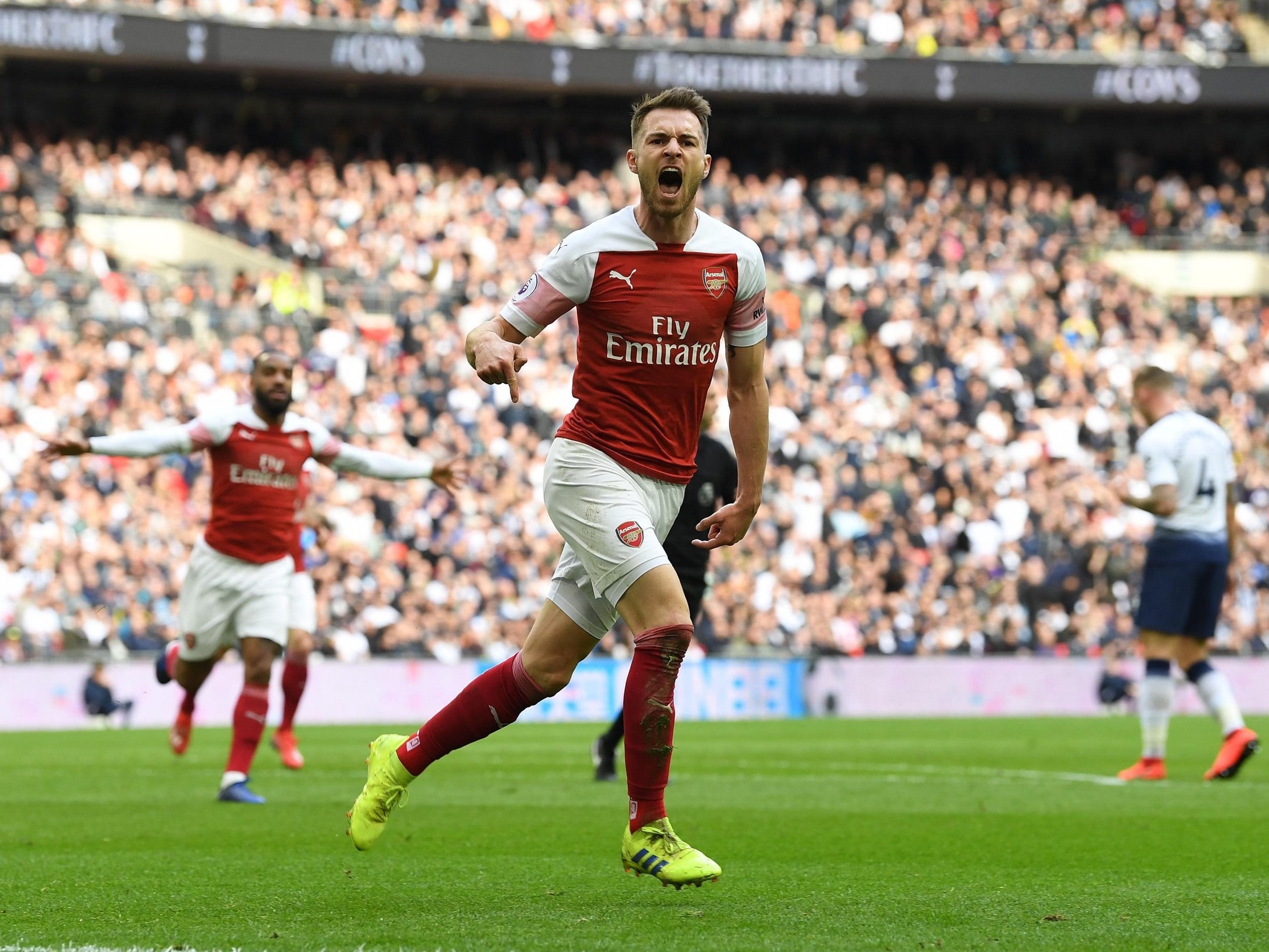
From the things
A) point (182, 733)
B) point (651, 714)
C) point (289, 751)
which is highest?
point (651, 714)

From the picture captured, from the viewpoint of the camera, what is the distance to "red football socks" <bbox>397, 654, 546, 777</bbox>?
20.0ft

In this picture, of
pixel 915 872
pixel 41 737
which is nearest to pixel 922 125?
pixel 41 737

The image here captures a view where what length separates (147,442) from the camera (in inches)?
387

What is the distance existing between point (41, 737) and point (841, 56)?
21889 millimetres

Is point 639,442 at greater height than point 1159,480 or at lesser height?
greater

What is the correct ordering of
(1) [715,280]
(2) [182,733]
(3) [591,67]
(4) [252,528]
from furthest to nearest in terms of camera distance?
(3) [591,67] → (2) [182,733] → (4) [252,528] → (1) [715,280]

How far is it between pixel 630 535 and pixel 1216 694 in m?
6.88

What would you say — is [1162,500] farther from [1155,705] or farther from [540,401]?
[540,401]

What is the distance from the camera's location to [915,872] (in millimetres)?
6734

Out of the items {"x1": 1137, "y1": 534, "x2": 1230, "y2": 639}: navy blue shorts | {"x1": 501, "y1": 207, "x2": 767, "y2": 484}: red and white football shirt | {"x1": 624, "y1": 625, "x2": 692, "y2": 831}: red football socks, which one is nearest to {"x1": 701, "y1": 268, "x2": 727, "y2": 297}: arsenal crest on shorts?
{"x1": 501, "y1": 207, "x2": 767, "y2": 484}: red and white football shirt

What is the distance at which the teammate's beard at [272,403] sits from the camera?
1030 cm

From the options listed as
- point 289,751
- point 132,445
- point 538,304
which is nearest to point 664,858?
point 538,304

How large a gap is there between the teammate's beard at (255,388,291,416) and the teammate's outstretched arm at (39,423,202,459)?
41cm

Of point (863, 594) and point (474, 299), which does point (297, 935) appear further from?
point (474, 299)
